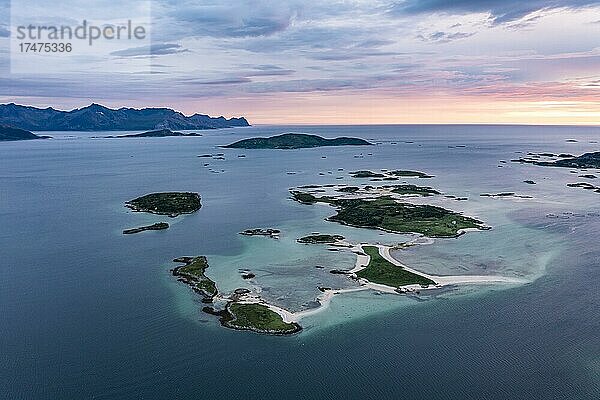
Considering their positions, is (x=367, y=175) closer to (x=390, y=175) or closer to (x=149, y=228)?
(x=390, y=175)

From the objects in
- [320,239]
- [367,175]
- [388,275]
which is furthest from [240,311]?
[367,175]

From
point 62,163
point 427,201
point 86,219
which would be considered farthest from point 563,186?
point 62,163

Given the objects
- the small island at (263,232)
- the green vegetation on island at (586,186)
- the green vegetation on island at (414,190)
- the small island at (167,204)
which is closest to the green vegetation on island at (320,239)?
the small island at (263,232)

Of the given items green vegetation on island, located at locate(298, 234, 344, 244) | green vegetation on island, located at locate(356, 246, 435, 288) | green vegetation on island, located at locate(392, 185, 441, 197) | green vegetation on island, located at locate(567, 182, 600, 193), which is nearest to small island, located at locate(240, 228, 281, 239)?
green vegetation on island, located at locate(298, 234, 344, 244)

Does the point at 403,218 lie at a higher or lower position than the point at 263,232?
higher

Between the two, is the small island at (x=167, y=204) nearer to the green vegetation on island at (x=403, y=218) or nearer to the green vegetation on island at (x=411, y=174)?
the green vegetation on island at (x=403, y=218)

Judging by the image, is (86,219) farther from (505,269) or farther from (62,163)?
(62,163)

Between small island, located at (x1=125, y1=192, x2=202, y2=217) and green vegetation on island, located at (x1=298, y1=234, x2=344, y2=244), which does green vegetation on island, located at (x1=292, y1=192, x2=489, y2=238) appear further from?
small island, located at (x1=125, y1=192, x2=202, y2=217)
